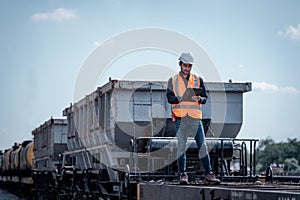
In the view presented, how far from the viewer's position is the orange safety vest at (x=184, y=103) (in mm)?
8242

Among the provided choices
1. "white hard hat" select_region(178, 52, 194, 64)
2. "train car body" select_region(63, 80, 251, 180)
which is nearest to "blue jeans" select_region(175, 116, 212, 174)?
"white hard hat" select_region(178, 52, 194, 64)

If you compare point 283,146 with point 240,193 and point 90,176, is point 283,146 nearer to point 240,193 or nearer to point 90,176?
point 90,176

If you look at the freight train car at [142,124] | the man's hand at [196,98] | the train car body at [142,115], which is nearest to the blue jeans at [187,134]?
the man's hand at [196,98]

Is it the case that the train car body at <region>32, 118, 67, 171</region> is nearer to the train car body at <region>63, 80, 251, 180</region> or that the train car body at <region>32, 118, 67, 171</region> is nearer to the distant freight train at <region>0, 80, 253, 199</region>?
the distant freight train at <region>0, 80, 253, 199</region>

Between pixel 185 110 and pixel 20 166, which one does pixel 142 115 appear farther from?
pixel 20 166

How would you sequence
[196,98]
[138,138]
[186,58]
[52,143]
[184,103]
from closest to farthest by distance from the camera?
1. [186,58]
2. [196,98]
3. [184,103]
4. [138,138]
5. [52,143]

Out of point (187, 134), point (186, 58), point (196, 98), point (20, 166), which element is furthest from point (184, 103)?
point (20, 166)

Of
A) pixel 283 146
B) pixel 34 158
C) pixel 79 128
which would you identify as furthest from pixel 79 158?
pixel 283 146

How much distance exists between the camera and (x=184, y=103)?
8.27m

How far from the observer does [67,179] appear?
18.9m

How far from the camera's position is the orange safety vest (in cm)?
824

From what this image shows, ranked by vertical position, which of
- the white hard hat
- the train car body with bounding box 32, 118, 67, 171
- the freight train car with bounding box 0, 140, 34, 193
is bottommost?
the freight train car with bounding box 0, 140, 34, 193

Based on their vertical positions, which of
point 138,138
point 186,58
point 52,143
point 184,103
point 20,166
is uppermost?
point 186,58

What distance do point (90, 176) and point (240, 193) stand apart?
1037cm
